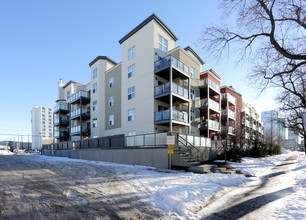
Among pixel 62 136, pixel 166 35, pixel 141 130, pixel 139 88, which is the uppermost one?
pixel 166 35

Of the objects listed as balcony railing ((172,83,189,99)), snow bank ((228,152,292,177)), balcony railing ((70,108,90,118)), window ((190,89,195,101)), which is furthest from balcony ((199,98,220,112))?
balcony railing ((70,108,90,118))

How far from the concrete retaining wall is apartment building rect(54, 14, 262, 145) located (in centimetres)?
405

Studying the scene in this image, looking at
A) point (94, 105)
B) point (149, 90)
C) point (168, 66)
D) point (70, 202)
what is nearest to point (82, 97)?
point (94, 105)

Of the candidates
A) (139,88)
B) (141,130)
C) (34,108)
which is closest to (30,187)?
(141,130)

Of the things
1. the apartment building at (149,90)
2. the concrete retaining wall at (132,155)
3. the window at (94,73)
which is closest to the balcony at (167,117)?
the apartment building at (149,90)

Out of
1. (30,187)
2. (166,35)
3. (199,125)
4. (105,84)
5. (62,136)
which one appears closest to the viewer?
(30,187)

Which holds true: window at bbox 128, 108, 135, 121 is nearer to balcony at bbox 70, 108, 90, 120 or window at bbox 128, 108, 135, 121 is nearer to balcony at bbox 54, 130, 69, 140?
balcony at bbox 70, 108, 90, 120

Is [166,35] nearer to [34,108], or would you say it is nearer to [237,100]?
[237,100]

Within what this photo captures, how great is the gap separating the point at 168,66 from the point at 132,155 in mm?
9693

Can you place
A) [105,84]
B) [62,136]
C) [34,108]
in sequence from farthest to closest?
[34,108], [62,136], [105,84]

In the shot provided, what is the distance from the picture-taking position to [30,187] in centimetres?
778

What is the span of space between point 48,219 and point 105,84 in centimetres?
2570

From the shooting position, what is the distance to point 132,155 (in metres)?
16.7

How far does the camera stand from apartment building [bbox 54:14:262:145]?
20922 mm
